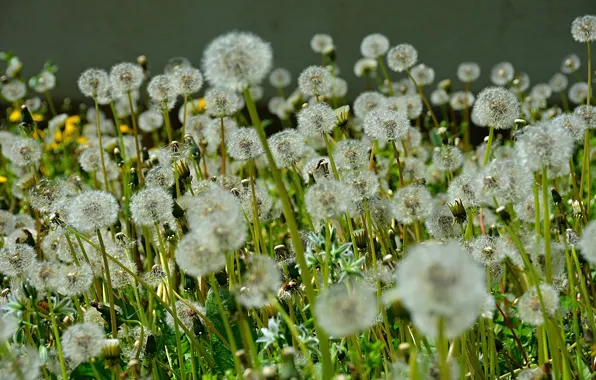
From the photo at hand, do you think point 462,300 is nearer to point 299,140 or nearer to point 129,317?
point 299,140

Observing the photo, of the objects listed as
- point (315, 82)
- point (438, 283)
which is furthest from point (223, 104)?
point (438, 283)

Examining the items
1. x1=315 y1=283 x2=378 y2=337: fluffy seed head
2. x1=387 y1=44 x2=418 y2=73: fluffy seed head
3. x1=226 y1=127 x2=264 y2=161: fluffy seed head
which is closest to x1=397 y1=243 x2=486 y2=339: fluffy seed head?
x1=315 y1=283 x2=378 y2=337: fluffy seed head

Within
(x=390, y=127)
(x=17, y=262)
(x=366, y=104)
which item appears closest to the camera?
(x=17, y=262)

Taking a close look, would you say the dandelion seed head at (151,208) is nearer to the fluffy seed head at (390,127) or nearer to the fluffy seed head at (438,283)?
the fluffy seed head at (390,127)

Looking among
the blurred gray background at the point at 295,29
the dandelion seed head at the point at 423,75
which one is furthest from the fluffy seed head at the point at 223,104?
the blurred gray background at the point at 295,29

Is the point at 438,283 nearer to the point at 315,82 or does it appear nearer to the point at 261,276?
the point at 261,276
